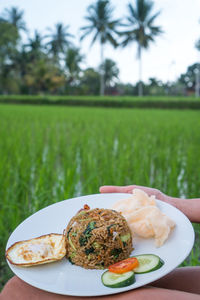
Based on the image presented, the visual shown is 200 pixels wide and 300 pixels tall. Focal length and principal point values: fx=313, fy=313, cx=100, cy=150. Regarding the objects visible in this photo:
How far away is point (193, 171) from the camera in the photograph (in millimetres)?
2541

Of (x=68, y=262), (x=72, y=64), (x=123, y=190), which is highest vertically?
(x=72, y=64)

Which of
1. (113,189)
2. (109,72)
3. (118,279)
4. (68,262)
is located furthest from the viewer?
(109,72)

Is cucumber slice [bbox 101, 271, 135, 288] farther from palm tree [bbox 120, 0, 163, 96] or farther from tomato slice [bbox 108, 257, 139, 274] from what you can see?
palm tree [bbox 120, 0, 163, 96]

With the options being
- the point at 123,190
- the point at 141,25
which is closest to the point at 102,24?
the point at 141,25

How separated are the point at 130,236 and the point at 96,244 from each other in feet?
0.34

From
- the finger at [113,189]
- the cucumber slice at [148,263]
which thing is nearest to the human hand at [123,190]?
the finger at [113,189]

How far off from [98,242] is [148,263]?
0.15m

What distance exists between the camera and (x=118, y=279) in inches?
27.6

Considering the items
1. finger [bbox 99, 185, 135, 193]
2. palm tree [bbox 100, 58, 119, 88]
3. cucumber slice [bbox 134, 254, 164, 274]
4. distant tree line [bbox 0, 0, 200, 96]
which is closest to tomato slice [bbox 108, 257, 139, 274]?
cucumber slice [bbox 134, 254, 164, 274]

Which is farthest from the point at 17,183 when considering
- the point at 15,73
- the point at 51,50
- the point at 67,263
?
the point at 51,50

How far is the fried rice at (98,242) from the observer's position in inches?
33.1

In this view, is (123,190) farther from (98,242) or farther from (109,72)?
(109,72)

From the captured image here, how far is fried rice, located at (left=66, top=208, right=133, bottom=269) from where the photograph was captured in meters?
0.84

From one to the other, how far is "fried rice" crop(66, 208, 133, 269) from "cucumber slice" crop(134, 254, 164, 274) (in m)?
0.07
